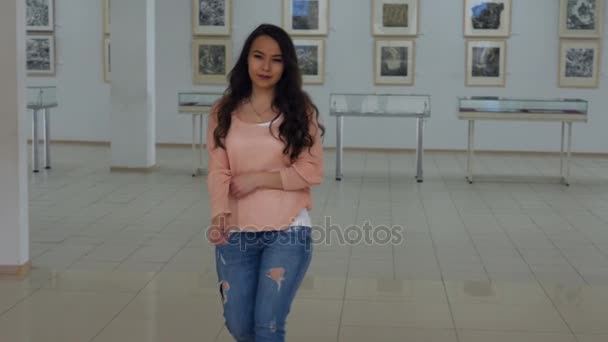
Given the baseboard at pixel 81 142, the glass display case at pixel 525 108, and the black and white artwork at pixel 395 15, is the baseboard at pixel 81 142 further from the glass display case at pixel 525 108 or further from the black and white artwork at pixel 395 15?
the glass display case at pixel 525 108

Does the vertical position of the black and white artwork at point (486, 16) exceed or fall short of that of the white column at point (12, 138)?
it exceeds it

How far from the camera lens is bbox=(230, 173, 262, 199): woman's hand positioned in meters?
4.76

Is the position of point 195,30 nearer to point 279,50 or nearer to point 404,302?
point 404,302

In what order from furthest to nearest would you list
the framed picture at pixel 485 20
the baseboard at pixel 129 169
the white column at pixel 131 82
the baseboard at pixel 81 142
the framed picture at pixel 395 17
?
1. the baseboard at pixel 81 142
2. the framed picture at pixel 395 17
3. the framed picture at pixel 485 20
4. the baseboard at pixel 129 169
5. the white column at pixel 131 82

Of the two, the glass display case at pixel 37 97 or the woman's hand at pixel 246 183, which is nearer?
the woman's hand at pixel 246 183

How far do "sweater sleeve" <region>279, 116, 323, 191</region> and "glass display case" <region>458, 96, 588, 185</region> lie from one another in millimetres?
11981

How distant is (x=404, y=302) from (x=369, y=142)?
13.5 metres

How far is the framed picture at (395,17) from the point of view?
21266mm

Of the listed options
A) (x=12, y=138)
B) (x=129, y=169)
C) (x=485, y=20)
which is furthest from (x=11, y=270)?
(x=485, y=20)

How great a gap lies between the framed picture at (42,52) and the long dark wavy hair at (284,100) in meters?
18.1

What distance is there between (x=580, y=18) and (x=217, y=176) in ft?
58.8

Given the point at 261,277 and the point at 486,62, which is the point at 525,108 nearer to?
the point at 486,62

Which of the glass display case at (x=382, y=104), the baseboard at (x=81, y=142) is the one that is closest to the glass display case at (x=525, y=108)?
the glass display case at (x=382, y=104)

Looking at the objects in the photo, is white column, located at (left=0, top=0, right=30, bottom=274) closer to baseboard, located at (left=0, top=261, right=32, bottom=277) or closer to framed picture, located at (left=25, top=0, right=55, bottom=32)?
baseboard, located at (left=0, top=261, right=32, bottom=277)
